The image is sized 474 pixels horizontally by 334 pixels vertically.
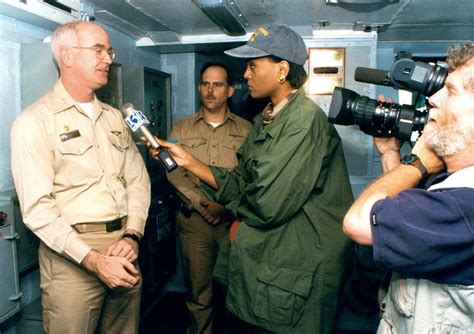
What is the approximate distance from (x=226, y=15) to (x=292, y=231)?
1.51 m

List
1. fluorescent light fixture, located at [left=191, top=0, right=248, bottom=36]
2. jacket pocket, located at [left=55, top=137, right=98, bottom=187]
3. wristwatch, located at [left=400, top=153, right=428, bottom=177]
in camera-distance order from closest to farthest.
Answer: wristwatch, located at [left=400, top=153, right=428, bottom=177] → jacket pocket, located at [left=55, top=137, right=98, bottom=187] → fluorescent light fixture, located at [left=191, top=0, right=248, bottom=36]

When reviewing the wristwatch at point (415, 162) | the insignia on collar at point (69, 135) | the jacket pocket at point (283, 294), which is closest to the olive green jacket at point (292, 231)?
the jacket pocket at point (283, 294)

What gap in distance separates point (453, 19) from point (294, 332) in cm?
246

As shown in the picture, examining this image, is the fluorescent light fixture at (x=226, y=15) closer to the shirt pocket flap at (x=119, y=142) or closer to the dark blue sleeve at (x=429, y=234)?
the shirt pocket flap at (x=119, y=142)

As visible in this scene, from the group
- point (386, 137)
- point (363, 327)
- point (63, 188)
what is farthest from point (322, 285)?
point (363, 327)

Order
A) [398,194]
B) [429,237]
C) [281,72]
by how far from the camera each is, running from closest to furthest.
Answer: [429,237] < [398,194] < [281,72]

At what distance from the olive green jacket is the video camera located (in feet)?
0.86

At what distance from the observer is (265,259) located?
76.3 inches

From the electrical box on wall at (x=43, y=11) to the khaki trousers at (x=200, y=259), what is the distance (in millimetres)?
1571

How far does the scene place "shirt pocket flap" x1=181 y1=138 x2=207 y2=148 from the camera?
3186 millimetres

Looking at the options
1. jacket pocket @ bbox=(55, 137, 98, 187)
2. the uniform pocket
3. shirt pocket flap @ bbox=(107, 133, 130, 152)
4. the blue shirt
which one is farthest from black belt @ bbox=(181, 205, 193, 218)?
the blue shirt

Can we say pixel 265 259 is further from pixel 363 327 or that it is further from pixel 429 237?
pixel 363 327

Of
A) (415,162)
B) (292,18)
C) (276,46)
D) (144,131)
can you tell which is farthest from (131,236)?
(292,18)

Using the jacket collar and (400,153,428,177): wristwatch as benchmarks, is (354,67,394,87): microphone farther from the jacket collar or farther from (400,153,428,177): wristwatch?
the jacket collar
